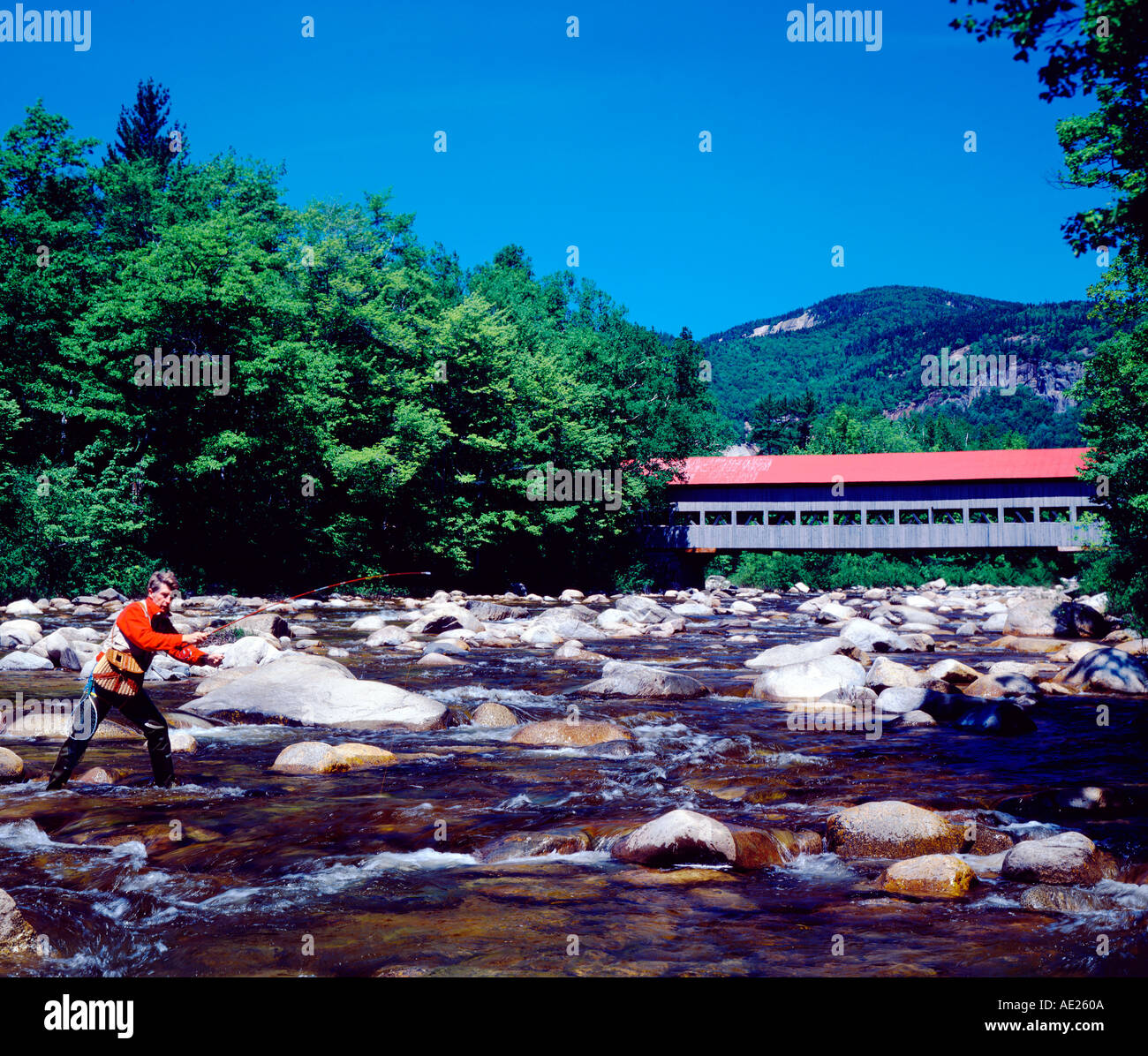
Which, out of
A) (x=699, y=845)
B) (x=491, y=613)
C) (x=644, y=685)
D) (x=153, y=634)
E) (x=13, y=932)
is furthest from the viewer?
(x=491, y=613)

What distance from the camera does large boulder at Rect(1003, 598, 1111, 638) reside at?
17.6 meters

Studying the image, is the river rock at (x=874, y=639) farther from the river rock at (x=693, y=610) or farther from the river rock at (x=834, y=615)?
the river rock at (x=693, y=610)

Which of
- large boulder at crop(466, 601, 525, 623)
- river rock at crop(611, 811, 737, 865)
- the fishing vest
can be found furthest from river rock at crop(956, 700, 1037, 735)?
large boulder at crop(466, 601, 525, 623)

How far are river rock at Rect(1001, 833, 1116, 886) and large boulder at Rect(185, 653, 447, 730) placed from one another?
5.19 meters

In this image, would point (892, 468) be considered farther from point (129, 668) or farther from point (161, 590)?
point (129, 668)

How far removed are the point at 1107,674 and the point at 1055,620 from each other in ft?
25.0

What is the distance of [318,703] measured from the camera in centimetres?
892

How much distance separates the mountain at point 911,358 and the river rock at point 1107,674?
461 ft

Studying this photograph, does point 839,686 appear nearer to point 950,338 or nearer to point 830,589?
point 830,589

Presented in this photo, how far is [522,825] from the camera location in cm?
583

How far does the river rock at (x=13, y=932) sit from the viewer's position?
391 centimetres

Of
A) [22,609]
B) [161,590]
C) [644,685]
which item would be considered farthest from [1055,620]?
[22,609]

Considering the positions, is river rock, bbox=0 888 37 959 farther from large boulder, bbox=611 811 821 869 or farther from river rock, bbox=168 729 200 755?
river rock, bbox=168 729 200 755

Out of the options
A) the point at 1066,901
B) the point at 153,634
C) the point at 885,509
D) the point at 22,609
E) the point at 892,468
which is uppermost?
the point at 892,468
